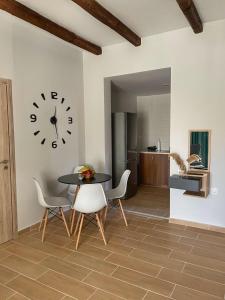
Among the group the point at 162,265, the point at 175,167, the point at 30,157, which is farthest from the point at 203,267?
the point at 30,157

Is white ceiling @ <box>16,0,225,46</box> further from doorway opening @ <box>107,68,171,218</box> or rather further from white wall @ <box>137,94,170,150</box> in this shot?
white wall @ <box>137,94,170,150</box>

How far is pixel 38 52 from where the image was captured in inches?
133

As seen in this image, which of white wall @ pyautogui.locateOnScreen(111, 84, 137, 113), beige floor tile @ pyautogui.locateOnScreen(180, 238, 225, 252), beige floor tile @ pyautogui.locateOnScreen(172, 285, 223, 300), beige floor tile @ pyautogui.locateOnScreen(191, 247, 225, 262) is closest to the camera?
beige floor tile @ pyautogui.locateOnScreen(172, 285, 223, 300)

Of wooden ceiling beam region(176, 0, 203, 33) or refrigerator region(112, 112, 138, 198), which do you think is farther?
refrigerator region(112, 112, 138, 198)

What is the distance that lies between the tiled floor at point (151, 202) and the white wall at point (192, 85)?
1.73 ft

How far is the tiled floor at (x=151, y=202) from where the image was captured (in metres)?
4.02

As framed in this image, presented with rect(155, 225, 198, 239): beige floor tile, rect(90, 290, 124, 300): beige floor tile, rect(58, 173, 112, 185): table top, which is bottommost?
rect(90, 290, 124, 300): beige floor tile

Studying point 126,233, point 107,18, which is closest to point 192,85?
point 107,18

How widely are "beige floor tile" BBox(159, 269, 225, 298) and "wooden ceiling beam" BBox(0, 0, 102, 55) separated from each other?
322 cm

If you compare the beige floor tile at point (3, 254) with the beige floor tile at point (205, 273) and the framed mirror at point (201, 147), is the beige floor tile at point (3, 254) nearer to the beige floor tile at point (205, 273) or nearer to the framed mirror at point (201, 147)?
the beige floor tile at point (205, 273)

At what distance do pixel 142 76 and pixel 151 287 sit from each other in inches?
124

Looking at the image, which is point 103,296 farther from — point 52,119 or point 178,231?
point 52,119

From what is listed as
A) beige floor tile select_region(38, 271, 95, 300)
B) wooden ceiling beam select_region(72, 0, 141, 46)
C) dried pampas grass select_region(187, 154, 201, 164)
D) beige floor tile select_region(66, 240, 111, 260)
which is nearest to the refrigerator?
wooden ceiling beam select_region(72, 0, 141, 46)

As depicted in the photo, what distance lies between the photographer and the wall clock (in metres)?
3.40
